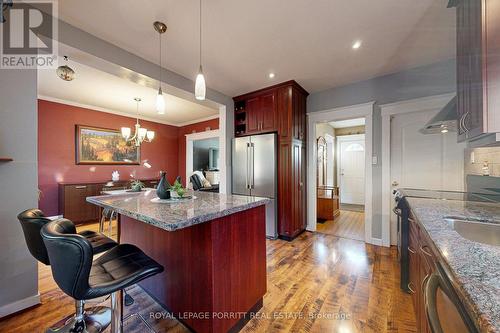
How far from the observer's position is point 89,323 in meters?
1.51

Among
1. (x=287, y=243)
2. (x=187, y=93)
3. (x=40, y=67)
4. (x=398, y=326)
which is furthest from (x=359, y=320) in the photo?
(x=40, y=67)

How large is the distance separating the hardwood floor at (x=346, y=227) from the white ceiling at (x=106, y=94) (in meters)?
3.83

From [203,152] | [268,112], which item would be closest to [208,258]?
[268,112]

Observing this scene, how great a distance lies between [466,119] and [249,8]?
183 centimetres

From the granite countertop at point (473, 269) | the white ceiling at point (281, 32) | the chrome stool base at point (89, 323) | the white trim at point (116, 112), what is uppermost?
the white ceiling at point (281, 32)

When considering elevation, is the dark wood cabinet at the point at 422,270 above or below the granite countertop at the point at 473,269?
below

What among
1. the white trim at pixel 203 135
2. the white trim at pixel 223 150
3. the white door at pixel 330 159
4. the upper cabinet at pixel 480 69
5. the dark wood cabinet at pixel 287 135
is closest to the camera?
the upper cabinet at pixel 480 69

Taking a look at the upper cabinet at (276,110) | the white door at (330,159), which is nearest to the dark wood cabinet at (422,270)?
the upper cabinet at (276,110)

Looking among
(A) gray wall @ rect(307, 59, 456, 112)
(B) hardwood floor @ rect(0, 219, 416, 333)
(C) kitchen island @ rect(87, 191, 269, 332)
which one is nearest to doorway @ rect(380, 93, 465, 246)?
(A) gray wall @ rect(307, 59, 456, 112)

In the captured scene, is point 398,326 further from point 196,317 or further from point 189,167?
point 189,167

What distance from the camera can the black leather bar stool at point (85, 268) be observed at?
2.74ft

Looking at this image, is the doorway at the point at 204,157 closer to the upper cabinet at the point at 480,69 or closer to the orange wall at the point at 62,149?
the orange wall at the point at 62,149

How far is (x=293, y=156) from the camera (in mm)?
3232

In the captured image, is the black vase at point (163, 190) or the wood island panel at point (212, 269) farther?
the black vase at point (163, 190)
